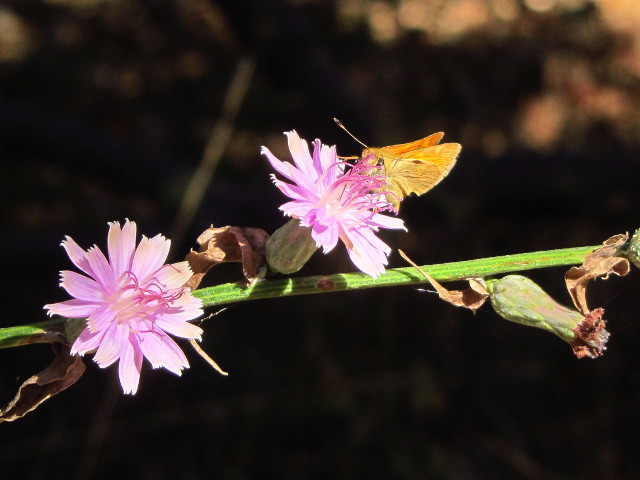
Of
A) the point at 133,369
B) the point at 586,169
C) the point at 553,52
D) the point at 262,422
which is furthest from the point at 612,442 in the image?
the point at 133,369

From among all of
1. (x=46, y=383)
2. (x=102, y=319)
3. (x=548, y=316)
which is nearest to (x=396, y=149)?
(x=548, y=316)

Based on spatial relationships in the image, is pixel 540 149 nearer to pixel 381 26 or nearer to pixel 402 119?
pixel 402 119

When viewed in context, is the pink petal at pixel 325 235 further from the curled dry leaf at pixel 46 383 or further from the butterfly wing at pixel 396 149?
the curled dry leaf at pixel 46 383

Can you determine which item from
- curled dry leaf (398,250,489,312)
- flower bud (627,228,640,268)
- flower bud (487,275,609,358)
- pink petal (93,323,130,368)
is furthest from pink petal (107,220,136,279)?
flower bud (627,228,640,268)

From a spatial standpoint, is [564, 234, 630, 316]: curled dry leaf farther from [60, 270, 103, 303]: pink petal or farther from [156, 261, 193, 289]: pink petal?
[60, 270, 103, 303]: pink petal

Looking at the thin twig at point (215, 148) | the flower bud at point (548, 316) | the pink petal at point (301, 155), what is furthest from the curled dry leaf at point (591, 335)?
the thin twig at point (215, 148)

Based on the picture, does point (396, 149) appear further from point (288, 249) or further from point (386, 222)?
point (288, 249)
